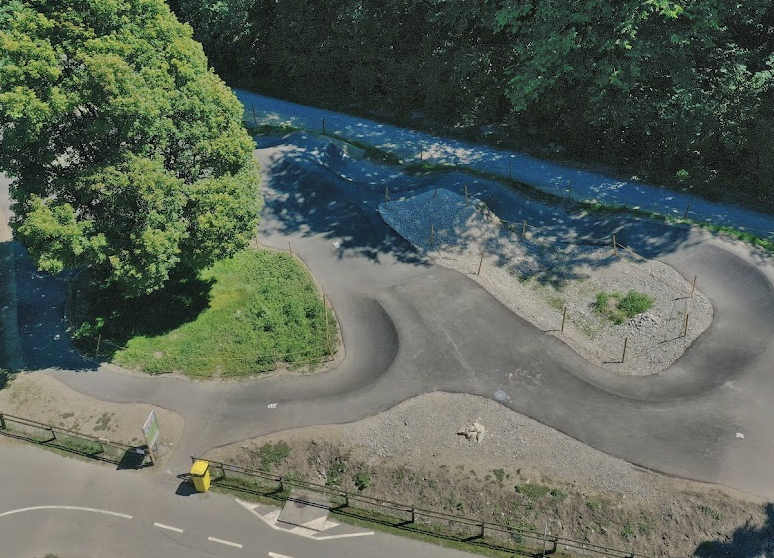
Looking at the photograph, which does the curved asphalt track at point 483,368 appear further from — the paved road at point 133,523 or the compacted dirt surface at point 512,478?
the paved road at point 133,523

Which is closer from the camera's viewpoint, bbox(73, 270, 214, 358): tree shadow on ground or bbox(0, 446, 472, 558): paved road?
bbox(0, 446, 472, 558): paved road

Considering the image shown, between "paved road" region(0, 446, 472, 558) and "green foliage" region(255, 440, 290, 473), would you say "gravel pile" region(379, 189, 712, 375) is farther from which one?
"green foliage" region(255, 440, 290, 473)

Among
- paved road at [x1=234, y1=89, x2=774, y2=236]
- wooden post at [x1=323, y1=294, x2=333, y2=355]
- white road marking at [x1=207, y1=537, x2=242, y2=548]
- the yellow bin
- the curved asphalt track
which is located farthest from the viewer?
paved road at [x1=234, y1=89, x2=774, y2=236]

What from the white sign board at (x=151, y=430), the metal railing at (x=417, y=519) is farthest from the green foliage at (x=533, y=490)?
the white sign board at (x=151, y=430)

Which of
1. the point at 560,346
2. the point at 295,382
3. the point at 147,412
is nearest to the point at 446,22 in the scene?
the point at 560,346

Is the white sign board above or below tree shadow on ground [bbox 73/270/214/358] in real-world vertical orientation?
below

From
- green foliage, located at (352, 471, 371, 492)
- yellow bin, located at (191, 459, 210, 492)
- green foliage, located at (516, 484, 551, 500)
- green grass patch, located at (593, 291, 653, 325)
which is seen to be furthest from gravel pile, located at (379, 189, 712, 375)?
yellow bin, located at (191, 459, 210, 492)

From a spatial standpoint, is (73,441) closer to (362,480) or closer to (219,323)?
(219,323)

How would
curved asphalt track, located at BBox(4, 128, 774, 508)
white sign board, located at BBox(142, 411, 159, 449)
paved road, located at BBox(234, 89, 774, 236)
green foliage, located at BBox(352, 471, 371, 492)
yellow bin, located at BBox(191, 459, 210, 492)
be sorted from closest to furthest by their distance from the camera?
yellow bin, located at BBox(191, 459, 210, 492) → green foliage, located at BBox(352, 471, 371, 492) → white sign board, located at BBox(142, 411, 159, 449) → curved asphalt track, located at BBox(4, 128, 774, 508) → paved road, located at BBox(234, 89, 774, 236)
